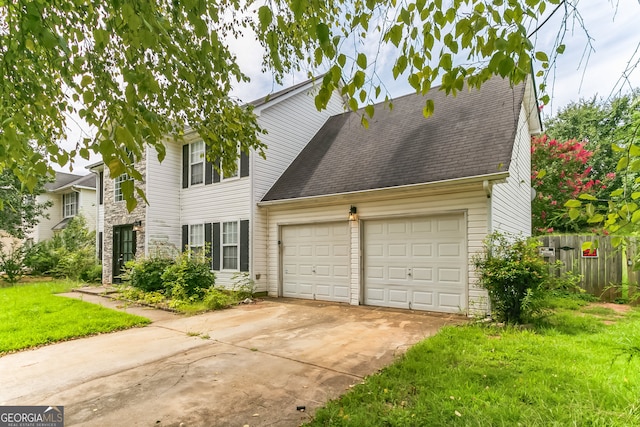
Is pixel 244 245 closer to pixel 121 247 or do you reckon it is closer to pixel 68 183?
pixel 121 247

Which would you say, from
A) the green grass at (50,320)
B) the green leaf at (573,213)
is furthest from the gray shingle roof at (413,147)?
the green grass at (50,320)

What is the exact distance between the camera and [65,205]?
2122 cm

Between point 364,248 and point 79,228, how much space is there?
618 inches

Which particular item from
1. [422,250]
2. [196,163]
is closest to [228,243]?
[196,163]

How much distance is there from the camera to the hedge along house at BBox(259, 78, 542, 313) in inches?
275

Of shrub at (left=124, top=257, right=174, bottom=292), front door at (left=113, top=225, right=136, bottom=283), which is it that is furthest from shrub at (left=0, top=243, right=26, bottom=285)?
shrub at (left=124, top=257, right=174, bottom=292)

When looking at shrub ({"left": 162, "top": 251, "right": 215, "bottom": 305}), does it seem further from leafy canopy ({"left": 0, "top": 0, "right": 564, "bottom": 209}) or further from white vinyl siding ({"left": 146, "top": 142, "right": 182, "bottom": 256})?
leafy canopy ({"left": 0, "top": 0, "right": 564, "bottom": 209})

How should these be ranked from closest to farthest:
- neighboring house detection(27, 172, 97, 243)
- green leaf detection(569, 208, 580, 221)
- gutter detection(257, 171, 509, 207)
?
green leaf detection(569, 208, 580, 221)
gutter detection(257, 171, 509, 207)
neighboring house detection(27, 172, 97, 243)

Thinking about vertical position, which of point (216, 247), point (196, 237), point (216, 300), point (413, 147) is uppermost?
point (413, 147)

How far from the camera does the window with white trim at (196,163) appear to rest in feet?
36.5

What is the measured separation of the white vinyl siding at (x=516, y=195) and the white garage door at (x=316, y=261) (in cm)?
347

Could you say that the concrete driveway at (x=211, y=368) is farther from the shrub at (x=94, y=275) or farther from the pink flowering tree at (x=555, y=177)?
the pink flowering tree at (x=555, y=177)

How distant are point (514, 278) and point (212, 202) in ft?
28.0

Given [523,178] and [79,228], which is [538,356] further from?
[79,228]
